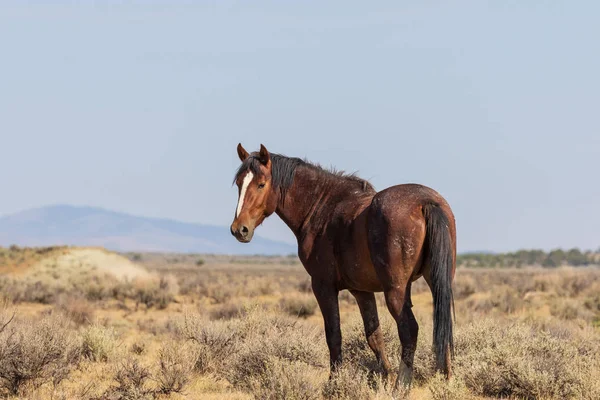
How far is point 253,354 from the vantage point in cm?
945

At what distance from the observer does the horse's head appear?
864cm

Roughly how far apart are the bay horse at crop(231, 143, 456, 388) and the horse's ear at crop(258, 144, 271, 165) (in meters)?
0.01

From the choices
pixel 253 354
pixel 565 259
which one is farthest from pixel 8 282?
pixel 565 259

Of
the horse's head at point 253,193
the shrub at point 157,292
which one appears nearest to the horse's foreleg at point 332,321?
the horse's head at point 253,193

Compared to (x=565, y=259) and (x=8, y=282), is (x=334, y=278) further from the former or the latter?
(x=565, y=259)

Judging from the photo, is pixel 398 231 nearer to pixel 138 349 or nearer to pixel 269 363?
pixel 269 363

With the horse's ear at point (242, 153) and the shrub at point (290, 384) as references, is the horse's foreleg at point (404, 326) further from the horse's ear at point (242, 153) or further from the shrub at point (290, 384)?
the horse's ear at point (242, 153)

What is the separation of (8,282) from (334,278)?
76.8 feet

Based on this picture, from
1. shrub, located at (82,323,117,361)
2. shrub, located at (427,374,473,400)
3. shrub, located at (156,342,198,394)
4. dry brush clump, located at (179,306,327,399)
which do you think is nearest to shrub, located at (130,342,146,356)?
shrub, located at (82,323,117,361)

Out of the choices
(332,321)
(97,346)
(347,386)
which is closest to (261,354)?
(332,321)

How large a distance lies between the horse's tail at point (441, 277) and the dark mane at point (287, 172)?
137 cm

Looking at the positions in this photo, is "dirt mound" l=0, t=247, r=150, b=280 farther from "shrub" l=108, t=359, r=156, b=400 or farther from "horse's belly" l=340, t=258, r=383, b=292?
"horse's belly" l=340, t=258, r=383, b=292

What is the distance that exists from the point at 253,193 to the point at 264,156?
42 centimetres

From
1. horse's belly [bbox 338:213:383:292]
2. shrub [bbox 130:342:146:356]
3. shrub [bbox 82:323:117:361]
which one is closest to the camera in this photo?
horse's belly [bbox 338:213:383:292]
